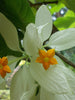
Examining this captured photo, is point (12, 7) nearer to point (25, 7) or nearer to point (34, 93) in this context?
point (25, 7)

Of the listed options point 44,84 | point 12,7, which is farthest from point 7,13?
point 44,84

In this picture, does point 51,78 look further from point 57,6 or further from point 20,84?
point 57,6

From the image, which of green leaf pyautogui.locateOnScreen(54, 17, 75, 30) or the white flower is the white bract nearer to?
the white flower

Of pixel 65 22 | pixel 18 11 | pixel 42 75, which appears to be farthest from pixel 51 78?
pixel 65 22

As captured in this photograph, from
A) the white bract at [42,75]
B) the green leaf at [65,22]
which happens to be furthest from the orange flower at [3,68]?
the green leaf at [65,22]

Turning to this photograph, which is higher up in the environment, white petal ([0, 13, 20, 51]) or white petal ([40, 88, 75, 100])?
white petal ([0, 13, 20, 51])

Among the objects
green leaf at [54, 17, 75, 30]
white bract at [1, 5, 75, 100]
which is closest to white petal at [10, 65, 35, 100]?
white bract at [1, 5, 75, 100]

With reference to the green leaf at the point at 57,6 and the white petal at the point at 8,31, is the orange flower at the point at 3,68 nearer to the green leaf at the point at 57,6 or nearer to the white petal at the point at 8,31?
the white petal at the point at 8,31

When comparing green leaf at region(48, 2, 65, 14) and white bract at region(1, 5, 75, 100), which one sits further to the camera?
green leaf at region(48, 2, 65, 14)

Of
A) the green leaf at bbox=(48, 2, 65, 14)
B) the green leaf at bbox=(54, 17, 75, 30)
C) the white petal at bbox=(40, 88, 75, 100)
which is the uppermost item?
the white petal at bbox=(40, 88, 75, 100)
